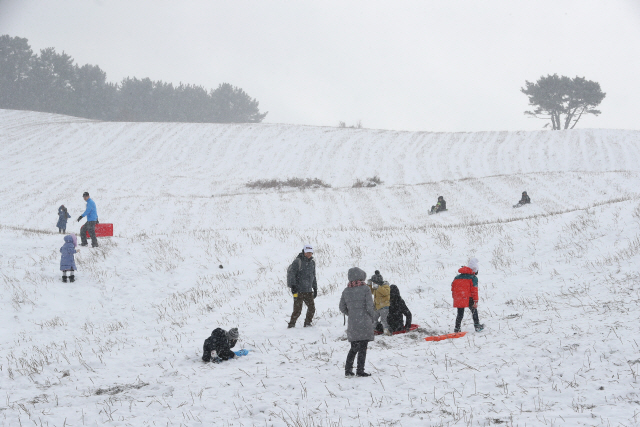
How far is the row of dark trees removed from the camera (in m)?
90.6

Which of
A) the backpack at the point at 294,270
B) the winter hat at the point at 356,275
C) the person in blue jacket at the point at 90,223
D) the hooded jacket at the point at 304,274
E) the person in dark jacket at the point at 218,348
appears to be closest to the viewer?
the winter hat at the point at 356,275

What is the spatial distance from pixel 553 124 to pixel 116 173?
55.1m

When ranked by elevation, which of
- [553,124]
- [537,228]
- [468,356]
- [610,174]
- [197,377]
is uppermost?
[553,124]

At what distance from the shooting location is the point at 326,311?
11.6 m

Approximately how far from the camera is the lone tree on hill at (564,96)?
5962cm

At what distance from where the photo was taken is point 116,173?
43.5m

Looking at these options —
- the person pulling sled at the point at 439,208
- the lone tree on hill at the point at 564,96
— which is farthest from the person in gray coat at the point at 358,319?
the lone tree on hill at the point at 564,96

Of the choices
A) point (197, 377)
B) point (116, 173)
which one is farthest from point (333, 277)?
point (116, 173)

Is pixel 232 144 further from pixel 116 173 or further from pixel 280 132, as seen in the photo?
pixel 116 173

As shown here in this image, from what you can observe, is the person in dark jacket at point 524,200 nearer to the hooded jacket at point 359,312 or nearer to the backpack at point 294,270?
the backpack at point 294,270

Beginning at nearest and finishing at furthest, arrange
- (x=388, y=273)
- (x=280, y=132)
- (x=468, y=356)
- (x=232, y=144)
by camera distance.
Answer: (x=468, y=356), (x=388, y=273), (x=232, y=144), (x=280, y=132)

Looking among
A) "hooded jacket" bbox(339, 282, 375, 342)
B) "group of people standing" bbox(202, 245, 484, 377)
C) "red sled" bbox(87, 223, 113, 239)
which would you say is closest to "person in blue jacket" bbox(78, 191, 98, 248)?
"red sled" bbox(87, 223, 113, 239)

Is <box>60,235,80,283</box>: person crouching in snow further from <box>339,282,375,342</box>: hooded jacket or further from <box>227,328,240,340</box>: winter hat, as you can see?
<box>339,282,375,342</box>: hooded jacket

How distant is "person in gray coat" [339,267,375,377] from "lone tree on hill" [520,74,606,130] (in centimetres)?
6286
